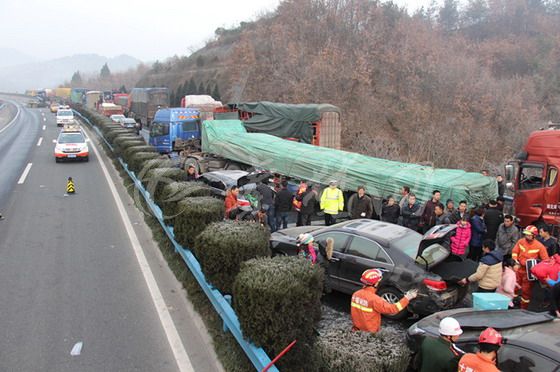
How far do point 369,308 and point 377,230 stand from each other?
9.44 ft

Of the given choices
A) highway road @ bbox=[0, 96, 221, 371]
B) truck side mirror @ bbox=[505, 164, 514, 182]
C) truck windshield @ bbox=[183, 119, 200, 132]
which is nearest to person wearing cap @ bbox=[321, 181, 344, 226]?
truck side mirror @ bbox=[505, 164, 514, 182]

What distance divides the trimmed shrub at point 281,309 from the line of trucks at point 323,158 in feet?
26.1

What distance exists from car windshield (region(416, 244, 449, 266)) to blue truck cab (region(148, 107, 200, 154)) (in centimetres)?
1938

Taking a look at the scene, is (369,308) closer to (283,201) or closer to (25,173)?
(283,201)

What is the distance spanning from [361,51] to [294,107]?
31373mm

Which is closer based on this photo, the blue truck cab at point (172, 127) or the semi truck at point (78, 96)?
the blue truck cab at point (172, 127)

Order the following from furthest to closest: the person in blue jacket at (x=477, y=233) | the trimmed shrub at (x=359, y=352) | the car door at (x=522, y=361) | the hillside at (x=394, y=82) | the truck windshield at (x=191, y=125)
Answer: the hillside at (x=394, y=82)
the truck windshield at (x=191, y=125)
the person in blue jacket at (x=477, y=233)
the trimmed shrub at (x=359, y=352)
the car door at (x=522, y=361)

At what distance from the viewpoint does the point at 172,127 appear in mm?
24953

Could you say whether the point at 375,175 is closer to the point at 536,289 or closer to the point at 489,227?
the point at 489,227

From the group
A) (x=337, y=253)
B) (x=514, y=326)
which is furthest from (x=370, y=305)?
(x=337, y=253)

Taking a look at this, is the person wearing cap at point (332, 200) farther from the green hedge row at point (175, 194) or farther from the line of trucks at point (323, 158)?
the green hedge row at point (175, 194)

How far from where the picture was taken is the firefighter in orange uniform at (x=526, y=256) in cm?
771

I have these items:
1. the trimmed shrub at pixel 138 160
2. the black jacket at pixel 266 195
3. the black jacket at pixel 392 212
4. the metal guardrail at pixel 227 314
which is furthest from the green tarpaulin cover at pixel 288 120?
the metal guardrail at pixel 227 314

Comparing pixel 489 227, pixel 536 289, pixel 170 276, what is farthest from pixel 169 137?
pixel 536 289
